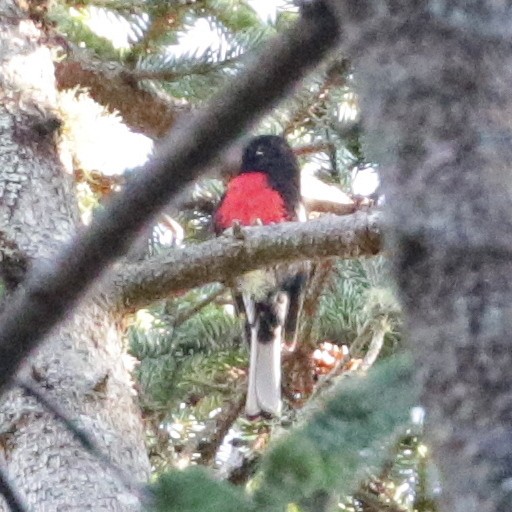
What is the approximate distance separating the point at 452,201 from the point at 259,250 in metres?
1.65

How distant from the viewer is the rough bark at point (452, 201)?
44cm

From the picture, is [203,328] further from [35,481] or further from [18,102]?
[35,481]

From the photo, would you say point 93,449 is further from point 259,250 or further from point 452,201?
point 259,250

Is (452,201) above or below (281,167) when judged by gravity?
above

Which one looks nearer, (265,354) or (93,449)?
(93,449)

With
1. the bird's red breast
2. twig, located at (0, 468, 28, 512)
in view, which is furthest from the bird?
twig, located at (0, 468, 28, 512)

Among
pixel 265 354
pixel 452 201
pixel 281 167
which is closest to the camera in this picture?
pixel 452 201

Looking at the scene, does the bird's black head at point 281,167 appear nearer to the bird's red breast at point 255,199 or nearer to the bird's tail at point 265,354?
the bird's red breast at point 255,199

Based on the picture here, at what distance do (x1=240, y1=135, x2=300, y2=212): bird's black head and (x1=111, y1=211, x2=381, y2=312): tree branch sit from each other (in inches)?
57.3

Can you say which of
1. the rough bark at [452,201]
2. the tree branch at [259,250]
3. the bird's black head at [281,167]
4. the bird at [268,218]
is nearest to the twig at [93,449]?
the rough bark at [452,201]

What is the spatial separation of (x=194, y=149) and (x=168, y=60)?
6.72ft

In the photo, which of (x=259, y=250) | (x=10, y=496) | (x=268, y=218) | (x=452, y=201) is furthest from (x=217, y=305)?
(x=452, y=201)

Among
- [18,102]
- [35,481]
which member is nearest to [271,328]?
[18,102]

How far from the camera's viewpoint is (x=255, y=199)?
3824 millimetres
